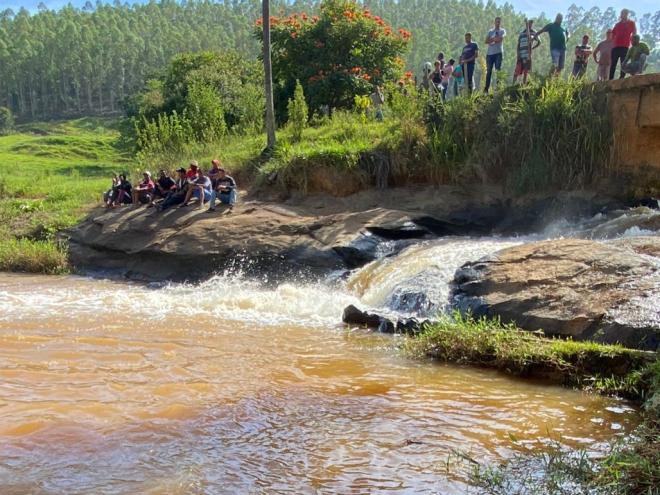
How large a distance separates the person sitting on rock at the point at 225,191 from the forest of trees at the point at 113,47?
Answer: 5794 cm

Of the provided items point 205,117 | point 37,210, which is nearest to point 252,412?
point 37,210

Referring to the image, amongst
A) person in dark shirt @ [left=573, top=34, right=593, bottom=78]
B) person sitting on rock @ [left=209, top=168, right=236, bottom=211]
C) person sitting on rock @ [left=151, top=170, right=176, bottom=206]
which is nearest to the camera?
person in dark shirt @ [left=573, top=34, right=593, bottom=78]

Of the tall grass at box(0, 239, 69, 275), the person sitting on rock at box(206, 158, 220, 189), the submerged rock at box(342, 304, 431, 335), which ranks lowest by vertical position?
the tall grass at box(0, 239, 69, 275)

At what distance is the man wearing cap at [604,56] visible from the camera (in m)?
12.3

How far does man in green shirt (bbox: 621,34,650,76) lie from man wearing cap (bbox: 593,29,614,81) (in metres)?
0.57

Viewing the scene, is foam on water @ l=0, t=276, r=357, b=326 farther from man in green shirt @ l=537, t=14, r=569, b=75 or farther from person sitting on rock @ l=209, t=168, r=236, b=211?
man in green shirt @ l=537, t=14, r=569, b=75

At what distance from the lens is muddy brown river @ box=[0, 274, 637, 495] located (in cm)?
432

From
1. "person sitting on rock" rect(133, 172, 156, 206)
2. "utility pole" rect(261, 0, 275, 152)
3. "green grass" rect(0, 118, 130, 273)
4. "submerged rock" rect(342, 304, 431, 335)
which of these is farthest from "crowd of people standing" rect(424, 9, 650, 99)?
"green grass" rect(0, 118, 130, 273)

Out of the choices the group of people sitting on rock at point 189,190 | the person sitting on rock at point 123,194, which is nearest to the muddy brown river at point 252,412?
the group of people sitting on rock at point 189,190

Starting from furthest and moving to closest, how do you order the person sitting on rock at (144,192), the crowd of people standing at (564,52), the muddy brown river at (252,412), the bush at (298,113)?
the bush at (298,113) < the person sitting on rock at (144,192) < the crowd of people standing at (564,52) < the muddy brown river at (252,412)

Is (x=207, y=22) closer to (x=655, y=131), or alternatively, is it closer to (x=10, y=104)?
(x=10, y=104)

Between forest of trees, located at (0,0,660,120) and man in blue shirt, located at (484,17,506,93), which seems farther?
forest of trees, located at (0,0,660,120)

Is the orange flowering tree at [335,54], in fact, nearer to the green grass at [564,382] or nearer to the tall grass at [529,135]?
the tall grass at [529,135]

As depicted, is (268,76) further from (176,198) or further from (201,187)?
(176,198)
